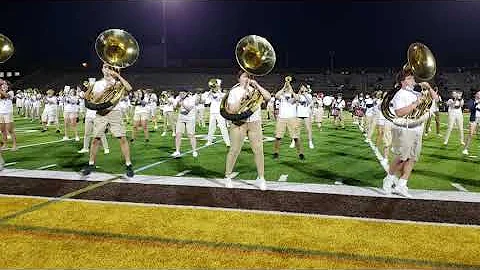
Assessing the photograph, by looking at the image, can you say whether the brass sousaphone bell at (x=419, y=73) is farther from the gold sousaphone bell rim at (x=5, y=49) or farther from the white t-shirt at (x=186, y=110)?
the gold sousaphone bell rim at (x=5, y=49)

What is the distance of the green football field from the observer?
7691mm

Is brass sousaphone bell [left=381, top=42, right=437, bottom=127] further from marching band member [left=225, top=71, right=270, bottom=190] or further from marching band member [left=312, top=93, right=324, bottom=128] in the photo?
marching band member [left=312, top=93, right=324, bottom=128]

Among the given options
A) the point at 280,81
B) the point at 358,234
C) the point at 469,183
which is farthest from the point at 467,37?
the point at 358,234

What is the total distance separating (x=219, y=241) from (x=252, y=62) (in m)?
3.47

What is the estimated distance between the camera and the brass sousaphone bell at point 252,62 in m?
6.54

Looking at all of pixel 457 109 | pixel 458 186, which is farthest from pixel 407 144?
pixel 457 109

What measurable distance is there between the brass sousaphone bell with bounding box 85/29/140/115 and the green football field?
4.88 feet

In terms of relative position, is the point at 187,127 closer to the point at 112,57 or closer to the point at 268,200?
the point at 112,57

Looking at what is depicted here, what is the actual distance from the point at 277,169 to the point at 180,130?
10.2ft

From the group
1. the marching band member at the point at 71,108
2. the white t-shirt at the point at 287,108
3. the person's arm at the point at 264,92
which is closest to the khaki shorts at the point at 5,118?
the marching band member at the point at 71,108

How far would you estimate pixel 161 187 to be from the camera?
6.57 m

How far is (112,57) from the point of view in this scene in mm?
7680

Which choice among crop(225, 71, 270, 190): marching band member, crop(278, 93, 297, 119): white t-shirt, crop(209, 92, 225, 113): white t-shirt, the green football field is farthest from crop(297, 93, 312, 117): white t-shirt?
crop(225, 71, 270, 190): marching band member

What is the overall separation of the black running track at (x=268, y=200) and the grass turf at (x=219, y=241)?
0.38 metres
